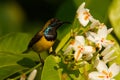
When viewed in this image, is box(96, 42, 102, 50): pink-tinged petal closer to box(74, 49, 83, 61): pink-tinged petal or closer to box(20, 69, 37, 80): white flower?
box(74, 49, 83, 61): pink-tinged petal

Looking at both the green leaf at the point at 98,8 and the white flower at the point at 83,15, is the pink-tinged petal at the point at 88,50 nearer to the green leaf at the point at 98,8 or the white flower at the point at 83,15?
the white flower at the point at 83,15

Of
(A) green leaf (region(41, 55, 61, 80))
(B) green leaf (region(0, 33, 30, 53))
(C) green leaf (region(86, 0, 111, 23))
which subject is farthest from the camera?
(B) green leaf (region(0, 33, 30, 53))

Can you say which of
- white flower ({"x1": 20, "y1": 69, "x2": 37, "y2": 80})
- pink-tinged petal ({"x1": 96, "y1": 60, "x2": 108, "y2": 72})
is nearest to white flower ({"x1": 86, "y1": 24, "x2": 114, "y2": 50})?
pink-tinged petal ({"x1": 96, "y1": 60, "x2": 108, "y2": 72})

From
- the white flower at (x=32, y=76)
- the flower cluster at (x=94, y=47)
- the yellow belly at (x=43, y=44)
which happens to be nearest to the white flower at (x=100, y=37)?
the flower cluster at (x=94, y=47)

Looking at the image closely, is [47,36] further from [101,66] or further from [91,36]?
[101,66]

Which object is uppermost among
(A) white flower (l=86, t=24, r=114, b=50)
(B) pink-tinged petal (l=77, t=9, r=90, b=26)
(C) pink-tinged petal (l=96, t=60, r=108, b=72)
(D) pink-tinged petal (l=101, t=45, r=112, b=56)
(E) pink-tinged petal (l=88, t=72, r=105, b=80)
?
(B) pink-tinged petal (l=77, t=9, r=90, b=26)

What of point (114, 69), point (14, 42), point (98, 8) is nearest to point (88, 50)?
point (114, 69)
